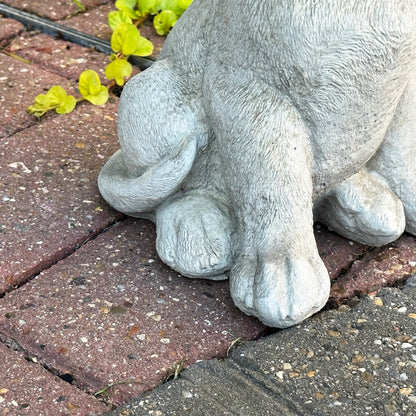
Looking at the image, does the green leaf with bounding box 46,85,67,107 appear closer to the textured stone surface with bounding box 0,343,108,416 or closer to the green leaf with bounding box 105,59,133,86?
the green leaf with bounding box 105,59,133,86

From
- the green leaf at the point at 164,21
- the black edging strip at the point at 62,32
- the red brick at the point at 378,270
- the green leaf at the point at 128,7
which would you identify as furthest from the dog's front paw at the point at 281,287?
the green leaf at the point at 128,7

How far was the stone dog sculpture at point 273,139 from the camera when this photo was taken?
1.60 meters

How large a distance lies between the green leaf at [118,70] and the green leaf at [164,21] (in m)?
0.40

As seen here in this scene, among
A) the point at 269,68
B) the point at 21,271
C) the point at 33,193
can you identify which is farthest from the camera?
the point at 33,193

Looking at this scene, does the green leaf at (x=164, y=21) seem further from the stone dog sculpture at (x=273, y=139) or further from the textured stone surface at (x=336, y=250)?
the textured stone surface at (x=336, y=250)

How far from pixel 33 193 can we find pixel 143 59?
3.03 ft

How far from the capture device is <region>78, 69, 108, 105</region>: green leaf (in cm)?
256

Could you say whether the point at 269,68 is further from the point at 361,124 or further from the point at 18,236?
the point at 18,236

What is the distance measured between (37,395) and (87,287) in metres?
0.34

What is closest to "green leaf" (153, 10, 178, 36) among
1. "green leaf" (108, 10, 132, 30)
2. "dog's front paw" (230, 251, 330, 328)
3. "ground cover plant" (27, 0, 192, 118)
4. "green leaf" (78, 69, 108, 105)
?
"ground cover plant" (27, 0, 192, 118)

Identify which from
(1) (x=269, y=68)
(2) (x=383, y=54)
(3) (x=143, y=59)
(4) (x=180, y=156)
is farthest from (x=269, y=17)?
(3) (x=143, y=59)

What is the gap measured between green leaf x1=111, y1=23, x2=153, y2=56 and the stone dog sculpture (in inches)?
30.8

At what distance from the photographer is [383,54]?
1611mm

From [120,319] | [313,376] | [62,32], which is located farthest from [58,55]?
[313,376]
